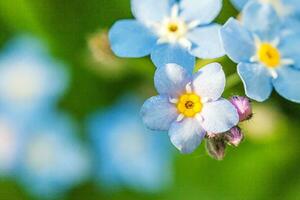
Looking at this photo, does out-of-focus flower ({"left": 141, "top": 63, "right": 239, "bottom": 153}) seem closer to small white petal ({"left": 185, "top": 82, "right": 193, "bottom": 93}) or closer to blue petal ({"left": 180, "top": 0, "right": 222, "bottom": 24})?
small white petal ({"left": 185, "top": 82, "right": 193, "bottom": 93})

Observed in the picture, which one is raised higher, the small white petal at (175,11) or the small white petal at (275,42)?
the small white petal at (175,11)

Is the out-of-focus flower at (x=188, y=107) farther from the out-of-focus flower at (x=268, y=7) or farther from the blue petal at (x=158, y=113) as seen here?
the out-of-focus flower at (x=268, y=7)

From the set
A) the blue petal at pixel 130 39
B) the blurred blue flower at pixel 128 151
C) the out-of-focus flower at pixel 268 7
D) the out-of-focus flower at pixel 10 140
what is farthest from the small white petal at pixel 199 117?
the out-of-focus flower at pixel 10 140

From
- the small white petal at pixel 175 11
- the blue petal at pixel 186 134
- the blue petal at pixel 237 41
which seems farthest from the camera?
the small white petal at pixel 175 11

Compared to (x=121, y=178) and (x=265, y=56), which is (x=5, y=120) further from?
(x=265, y=56)

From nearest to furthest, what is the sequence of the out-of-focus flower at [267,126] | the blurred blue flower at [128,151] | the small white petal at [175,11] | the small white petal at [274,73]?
the small white petal at [274,73] < the small white petal at [175,11] < the out-of-focus flower at [267,126] < the blurred blue flower at [128,151]

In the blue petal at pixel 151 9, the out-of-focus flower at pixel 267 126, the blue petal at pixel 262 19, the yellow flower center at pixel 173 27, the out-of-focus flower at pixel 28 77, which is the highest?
the out-of-focus flower at pixel 28 77

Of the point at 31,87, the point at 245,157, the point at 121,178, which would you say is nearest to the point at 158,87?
the point at 245,157

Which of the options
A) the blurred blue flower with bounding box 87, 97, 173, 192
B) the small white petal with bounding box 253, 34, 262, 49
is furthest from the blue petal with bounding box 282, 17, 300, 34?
the blurred blue flower with bounding box 87, 97, 173, 192
